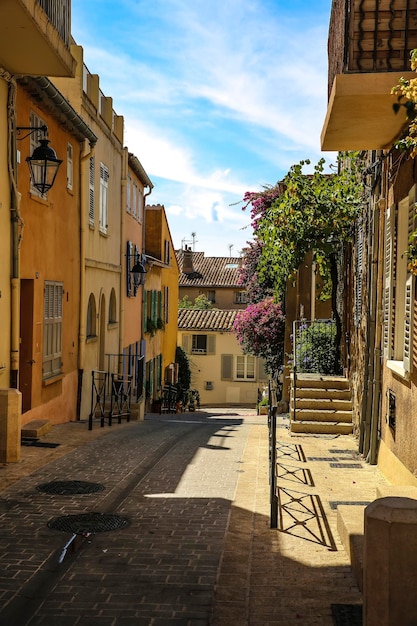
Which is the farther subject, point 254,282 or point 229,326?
point 229,326

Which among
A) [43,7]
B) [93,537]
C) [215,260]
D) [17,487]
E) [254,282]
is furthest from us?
[215,260]

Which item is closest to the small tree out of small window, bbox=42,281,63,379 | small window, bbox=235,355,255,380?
small window, bbox=235,355,255,380

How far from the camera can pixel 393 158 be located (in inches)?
368

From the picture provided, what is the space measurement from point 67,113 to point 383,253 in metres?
7.28

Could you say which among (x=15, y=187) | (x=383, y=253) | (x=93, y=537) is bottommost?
(x=93, y=537)

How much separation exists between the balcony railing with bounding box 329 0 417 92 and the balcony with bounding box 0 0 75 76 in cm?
360

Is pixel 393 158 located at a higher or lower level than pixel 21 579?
higher

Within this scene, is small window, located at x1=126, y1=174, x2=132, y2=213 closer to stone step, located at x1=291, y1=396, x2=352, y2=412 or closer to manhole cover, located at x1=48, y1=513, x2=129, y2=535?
stone step, located at x1=291, y1=396, x2=352, y2=412

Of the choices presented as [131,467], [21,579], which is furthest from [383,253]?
[21,579]

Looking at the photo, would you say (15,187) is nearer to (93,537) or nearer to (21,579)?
(93,537)

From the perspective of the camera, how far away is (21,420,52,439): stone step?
12.0 m

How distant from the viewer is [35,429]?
12.1m

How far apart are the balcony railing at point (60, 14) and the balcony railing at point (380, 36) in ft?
12.9

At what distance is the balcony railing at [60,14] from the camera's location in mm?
9500
